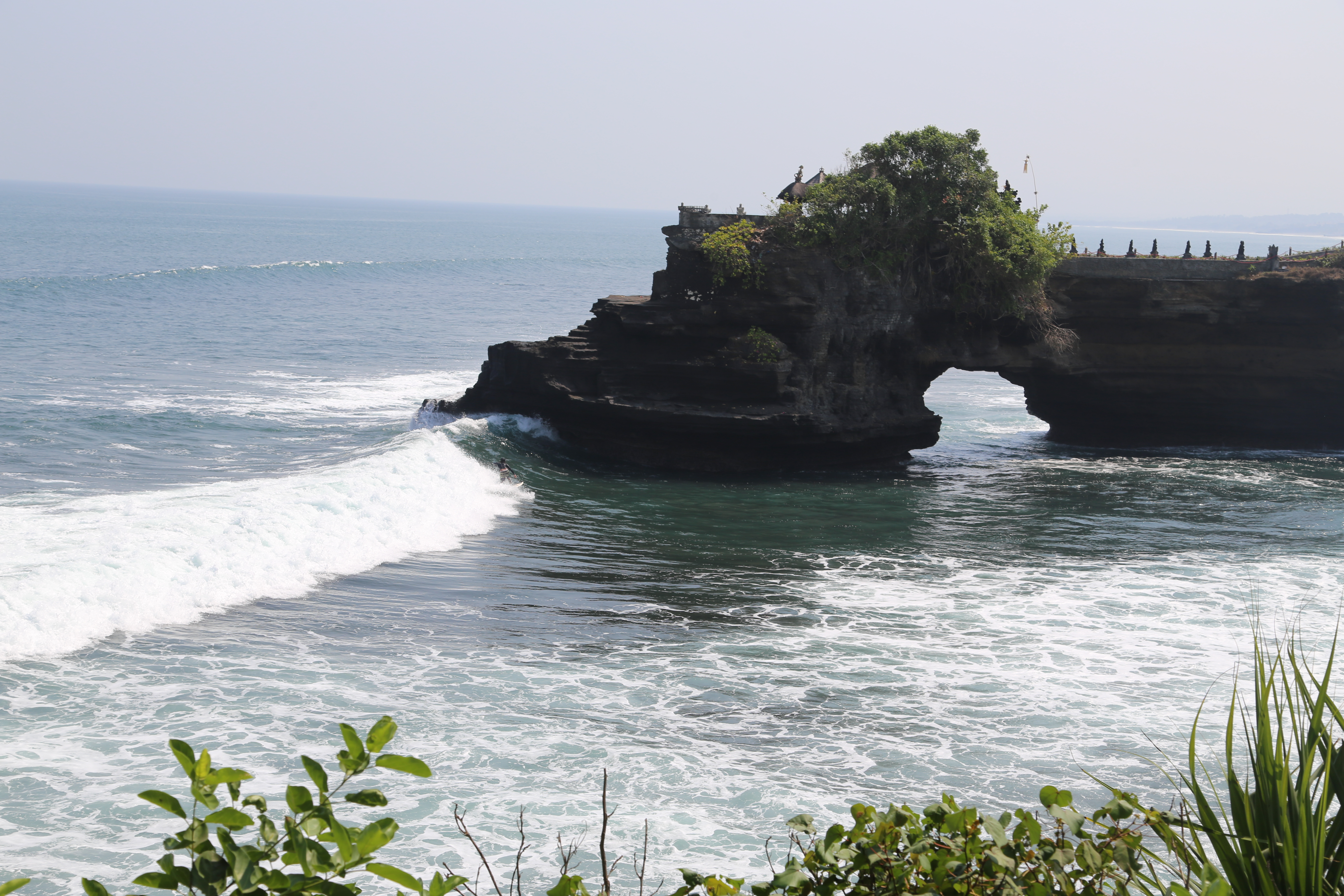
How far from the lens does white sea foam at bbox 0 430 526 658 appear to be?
14.5 meters

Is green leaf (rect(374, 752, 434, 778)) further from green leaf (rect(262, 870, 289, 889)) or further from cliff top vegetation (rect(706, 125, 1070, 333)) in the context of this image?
cliff top vegetation (rect(706, 125, 1070, 333))

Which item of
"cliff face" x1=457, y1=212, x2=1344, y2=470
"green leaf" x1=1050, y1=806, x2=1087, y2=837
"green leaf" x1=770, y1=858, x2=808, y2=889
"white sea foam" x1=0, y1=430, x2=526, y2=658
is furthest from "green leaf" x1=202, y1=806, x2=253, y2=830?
"cliff face" x1=457, y1=212, x2=1344, y2=470

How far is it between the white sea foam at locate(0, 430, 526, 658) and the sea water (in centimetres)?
8

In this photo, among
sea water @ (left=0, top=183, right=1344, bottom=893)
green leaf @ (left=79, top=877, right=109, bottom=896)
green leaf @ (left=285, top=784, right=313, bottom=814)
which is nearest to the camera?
green leaf @ (left=79, top=877, right=109, bottom=896)

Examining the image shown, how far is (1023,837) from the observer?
3562mm

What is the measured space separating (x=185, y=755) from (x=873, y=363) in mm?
25653

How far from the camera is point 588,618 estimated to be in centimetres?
1521

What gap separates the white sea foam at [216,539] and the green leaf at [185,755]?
493 inches

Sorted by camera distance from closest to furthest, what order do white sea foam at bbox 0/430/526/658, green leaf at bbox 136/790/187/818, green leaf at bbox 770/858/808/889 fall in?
green leaf at bbox 136/790/187/818 → green leaf at bbox 770/858/808/889 → white sea foam at bbox 0/430/526/658

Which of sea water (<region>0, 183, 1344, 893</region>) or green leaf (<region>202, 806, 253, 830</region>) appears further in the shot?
sea water (<region>0, 183, 1344, 893</region>)

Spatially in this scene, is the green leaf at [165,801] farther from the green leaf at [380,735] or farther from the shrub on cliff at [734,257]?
the shrub on cliff at [734,257]

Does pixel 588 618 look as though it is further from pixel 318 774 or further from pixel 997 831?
pixel 318 774

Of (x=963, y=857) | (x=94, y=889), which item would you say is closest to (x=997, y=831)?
(x=963, y=857)

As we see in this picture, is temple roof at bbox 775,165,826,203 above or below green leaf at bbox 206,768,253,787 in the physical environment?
above
